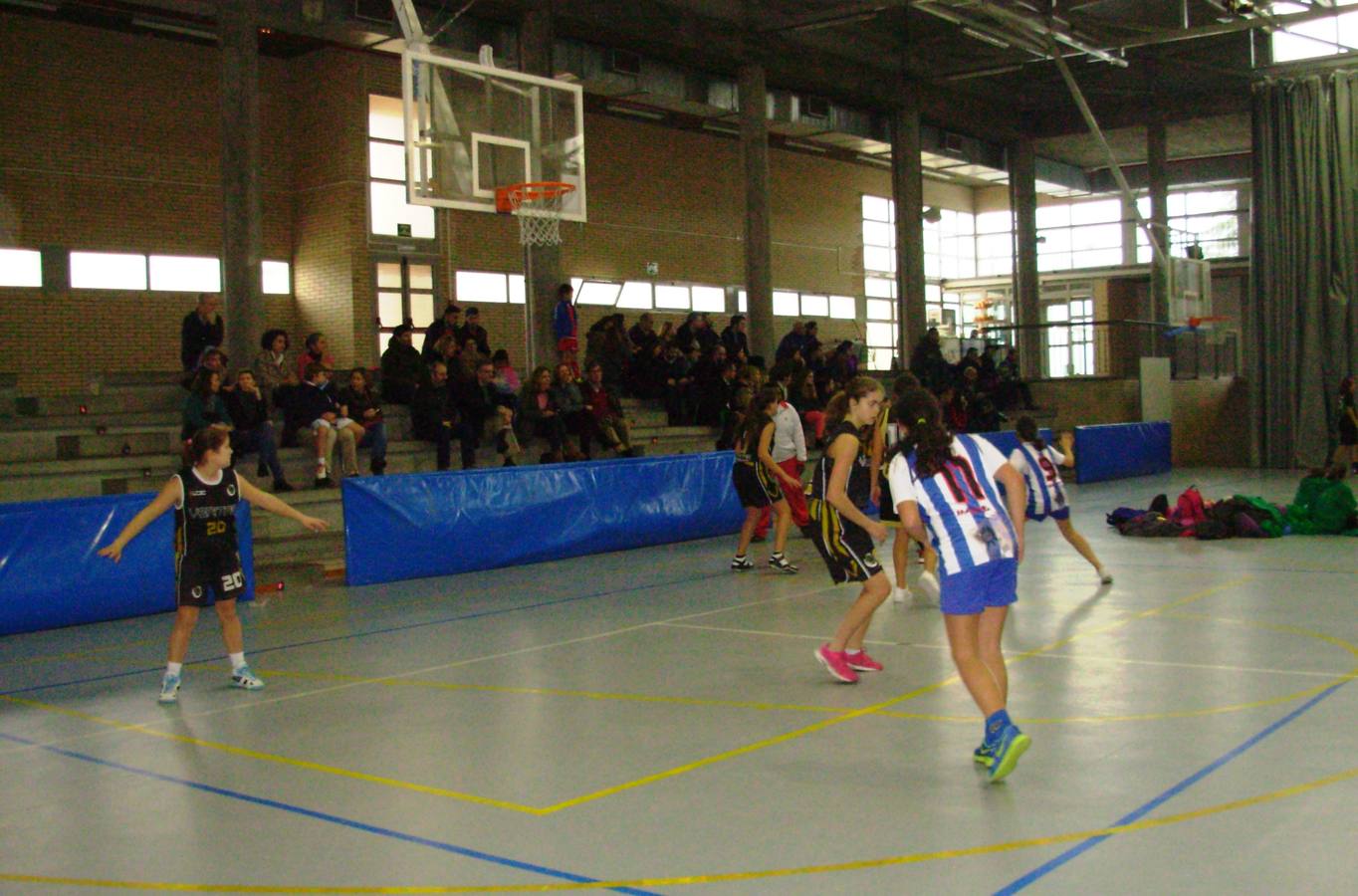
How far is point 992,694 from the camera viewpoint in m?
5.61

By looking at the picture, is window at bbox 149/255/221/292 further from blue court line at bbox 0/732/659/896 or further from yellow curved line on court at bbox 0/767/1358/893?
yellow curved line on court at bbox 0/767/1358/893

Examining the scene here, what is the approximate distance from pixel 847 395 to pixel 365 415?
9888 millimetres

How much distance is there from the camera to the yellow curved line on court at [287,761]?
562 centimetres

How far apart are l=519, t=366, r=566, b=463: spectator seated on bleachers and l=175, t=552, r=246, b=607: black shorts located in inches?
396

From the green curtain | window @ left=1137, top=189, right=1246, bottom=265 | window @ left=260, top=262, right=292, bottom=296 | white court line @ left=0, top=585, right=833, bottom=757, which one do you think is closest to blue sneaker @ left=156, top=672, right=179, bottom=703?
white court line @ left=0, top=585, right=833, bottom=757

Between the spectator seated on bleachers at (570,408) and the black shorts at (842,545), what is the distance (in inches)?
398

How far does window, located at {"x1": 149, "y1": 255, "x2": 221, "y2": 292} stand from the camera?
24.6 m

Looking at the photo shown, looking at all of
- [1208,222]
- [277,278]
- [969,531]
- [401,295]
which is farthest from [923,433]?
[1208,222]

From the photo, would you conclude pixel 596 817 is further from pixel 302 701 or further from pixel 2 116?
pixel 2 116

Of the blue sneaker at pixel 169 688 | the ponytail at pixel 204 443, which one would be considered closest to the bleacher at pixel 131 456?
the ponytail at pixel 204 443

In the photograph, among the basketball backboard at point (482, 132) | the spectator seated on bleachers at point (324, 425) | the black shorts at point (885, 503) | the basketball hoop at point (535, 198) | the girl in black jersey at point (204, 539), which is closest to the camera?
the girl in black jersey at point (204, 539)

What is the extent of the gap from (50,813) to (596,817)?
2.43 meters

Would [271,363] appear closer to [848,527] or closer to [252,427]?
[252,427]

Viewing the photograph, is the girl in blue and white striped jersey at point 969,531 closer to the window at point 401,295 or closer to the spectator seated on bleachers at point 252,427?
the spectator seated on bleachers at point 252,427
